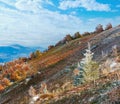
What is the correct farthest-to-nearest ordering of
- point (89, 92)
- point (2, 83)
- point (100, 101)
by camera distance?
point (2, 83) < point (89, 92) < point (100, 101)

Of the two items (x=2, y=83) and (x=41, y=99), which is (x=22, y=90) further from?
(x=41, y=99)

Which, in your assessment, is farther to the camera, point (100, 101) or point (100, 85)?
point (100, 85)

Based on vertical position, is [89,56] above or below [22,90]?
above

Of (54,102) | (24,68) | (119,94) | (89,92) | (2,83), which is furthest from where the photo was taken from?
(24,68)

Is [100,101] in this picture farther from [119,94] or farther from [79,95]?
[79,95]

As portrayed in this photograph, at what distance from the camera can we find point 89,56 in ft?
88.7

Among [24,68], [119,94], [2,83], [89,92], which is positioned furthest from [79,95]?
[24,68]

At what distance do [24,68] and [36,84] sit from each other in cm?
4257

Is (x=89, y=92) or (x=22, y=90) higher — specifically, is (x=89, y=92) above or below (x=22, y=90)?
above

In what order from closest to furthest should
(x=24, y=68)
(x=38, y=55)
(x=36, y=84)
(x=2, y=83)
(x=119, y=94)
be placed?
(x=119, y=94), (x=36, y=84), (x=2, y=83), (x=24, y=68), (x=38, y=55)

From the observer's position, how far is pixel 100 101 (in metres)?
15.8

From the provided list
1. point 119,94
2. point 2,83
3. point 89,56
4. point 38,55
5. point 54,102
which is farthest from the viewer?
point 38,55

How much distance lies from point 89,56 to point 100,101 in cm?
1147

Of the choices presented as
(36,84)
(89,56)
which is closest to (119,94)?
(89,56)
